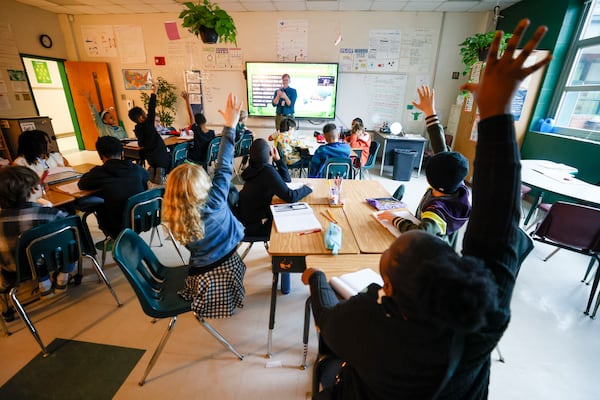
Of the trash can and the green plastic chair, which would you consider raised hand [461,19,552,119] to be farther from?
the trash can

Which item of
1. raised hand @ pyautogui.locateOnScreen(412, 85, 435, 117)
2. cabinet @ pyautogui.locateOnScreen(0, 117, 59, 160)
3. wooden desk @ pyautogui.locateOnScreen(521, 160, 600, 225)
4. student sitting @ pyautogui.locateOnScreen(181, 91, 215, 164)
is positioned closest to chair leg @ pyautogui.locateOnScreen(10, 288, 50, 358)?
raised hand @ pyautogui.locateOnScreen(412, 85, 435, 117)

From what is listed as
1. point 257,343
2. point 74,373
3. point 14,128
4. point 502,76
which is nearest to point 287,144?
point 257,343

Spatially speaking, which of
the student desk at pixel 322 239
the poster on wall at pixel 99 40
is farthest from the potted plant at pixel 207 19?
the poster on wall at pixel 99 40

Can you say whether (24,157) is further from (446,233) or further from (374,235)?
(446,233)

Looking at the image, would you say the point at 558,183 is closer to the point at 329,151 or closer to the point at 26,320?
the point at 329,151

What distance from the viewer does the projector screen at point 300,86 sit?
596cm

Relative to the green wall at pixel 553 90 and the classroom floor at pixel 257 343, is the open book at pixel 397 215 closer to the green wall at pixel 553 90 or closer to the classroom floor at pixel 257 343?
the classroom floor at pixel 257 343

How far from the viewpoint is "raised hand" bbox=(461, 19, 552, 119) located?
1.98 ft

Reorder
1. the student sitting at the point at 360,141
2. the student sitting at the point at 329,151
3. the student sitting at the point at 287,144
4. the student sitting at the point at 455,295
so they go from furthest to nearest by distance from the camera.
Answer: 1. the student sitting at the point at 360,141
2. the student sitting at the point at 287,144
3. the student sitting at the point at 329,151
4. the student sitting at the point at 455,295

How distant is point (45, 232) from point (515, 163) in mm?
2242

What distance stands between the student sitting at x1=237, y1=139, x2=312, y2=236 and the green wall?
385cm

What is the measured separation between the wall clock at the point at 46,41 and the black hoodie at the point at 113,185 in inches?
254

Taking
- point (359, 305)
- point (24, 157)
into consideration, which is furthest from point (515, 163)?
point (24, 157)

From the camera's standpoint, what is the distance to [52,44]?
630 cm
